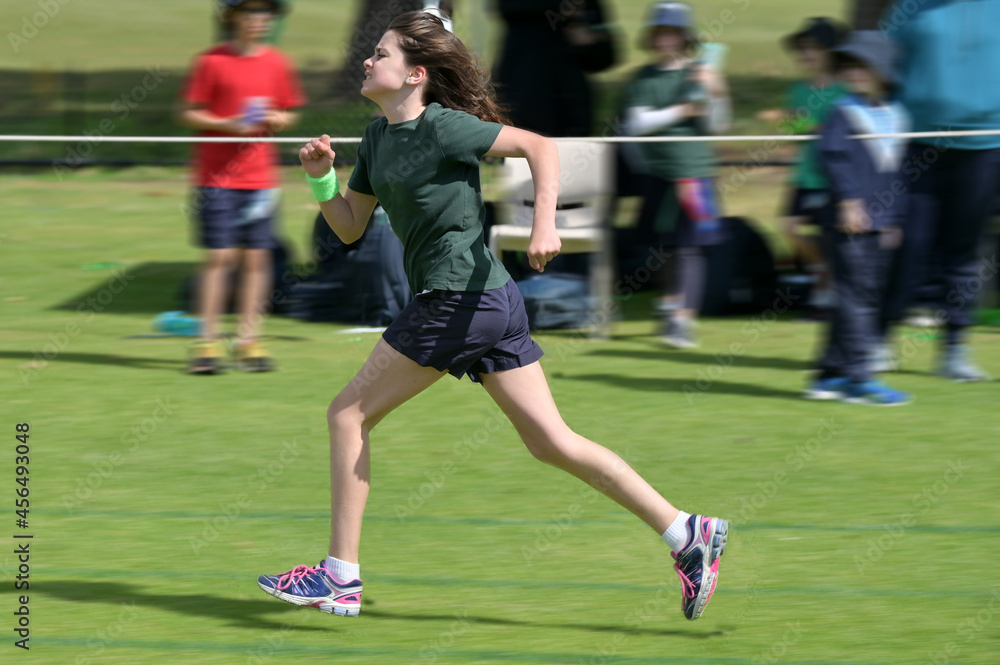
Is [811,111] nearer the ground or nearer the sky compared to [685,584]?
nearer the sky

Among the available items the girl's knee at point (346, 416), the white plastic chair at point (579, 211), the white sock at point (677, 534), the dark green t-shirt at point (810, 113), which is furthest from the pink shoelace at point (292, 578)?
the dark green t-shirt at point (810, 113)

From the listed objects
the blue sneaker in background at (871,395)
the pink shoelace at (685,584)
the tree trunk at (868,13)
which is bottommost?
the blue sneaker in background at (871,395)

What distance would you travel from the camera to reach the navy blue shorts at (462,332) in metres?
4.18

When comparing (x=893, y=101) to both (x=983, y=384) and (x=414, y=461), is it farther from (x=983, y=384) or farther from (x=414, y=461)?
(x=414, y=461)

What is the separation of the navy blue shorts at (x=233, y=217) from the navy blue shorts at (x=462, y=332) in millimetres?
3207

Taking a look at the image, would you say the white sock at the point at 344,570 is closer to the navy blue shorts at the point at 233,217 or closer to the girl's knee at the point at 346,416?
the girl's knee at the point at 346,416

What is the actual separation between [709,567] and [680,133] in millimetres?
4379

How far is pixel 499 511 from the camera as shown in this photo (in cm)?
539

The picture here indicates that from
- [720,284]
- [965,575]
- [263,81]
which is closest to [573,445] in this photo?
[965,575]

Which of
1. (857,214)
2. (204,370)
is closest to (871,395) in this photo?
(857,214)

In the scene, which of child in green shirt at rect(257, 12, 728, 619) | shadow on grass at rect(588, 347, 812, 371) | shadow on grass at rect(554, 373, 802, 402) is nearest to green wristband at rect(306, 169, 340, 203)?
child in green shirt at rect(257, 12, 728, 619)

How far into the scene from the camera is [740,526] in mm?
5203

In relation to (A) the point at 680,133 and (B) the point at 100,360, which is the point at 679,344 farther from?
(B) the point at 100,360

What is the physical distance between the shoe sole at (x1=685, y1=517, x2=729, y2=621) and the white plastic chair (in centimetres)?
423
